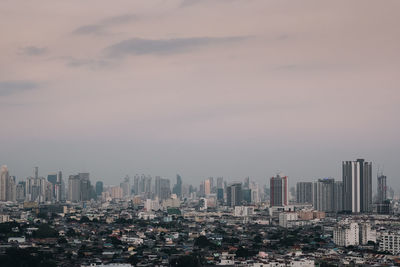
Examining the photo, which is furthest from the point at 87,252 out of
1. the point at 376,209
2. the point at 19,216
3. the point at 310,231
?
the point at 376,209

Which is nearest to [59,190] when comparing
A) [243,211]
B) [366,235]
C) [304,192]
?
[304,192]

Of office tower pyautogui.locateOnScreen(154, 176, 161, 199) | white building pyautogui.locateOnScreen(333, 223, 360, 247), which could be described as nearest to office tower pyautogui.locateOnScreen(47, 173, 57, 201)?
office tower pyautogui.locateOnScreen(154, 176, 161, 199)

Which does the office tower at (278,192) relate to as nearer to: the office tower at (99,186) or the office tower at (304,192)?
the office tower at (304,192)

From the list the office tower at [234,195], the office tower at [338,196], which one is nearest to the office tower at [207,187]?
the office tower at [234,195]

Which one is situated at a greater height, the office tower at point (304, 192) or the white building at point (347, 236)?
the office tower at point (304, 192)

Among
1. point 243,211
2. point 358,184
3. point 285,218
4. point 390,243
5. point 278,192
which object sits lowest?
point 390,243

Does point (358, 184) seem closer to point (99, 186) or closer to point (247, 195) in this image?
point (247, 195)
